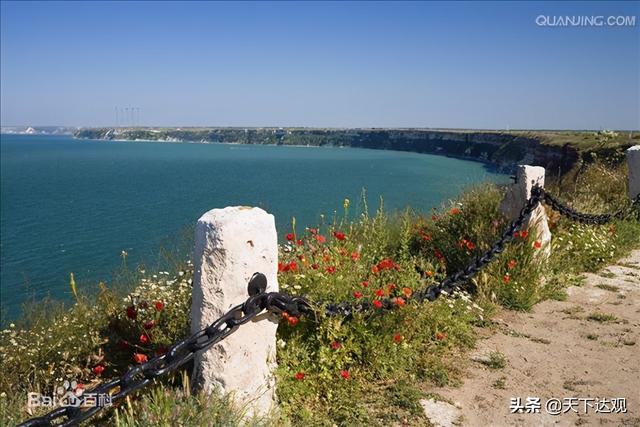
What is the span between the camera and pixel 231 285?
2924 mm

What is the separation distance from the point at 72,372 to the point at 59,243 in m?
24.2

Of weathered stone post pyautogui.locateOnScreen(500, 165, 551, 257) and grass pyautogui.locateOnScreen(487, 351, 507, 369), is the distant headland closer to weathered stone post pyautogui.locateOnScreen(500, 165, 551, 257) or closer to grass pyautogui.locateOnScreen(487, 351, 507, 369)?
weathered stone post pyautogui.locateOnScreen(500, 165, 551, 257)

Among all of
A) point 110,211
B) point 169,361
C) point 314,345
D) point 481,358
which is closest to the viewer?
point 169,361

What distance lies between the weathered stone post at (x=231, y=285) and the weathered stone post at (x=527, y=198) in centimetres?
421

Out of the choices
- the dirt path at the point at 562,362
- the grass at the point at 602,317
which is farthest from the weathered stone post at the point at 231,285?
the grass at the point at 602,317

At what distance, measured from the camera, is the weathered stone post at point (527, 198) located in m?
6.06

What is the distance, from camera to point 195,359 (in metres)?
3.03

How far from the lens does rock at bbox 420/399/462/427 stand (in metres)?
3.40

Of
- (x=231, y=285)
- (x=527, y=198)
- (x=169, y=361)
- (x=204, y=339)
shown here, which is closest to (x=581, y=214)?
(x=527, y=198)

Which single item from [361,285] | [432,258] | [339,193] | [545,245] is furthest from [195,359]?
[339,193]

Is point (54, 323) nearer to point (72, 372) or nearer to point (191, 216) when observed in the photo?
point (72, 372)

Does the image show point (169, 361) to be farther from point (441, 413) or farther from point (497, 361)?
point (497, 361)

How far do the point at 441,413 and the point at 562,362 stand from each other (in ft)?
5.18

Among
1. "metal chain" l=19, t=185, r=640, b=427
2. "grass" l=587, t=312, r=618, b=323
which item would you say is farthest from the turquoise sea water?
"grass" l=587, t=312, r=618, b=323
